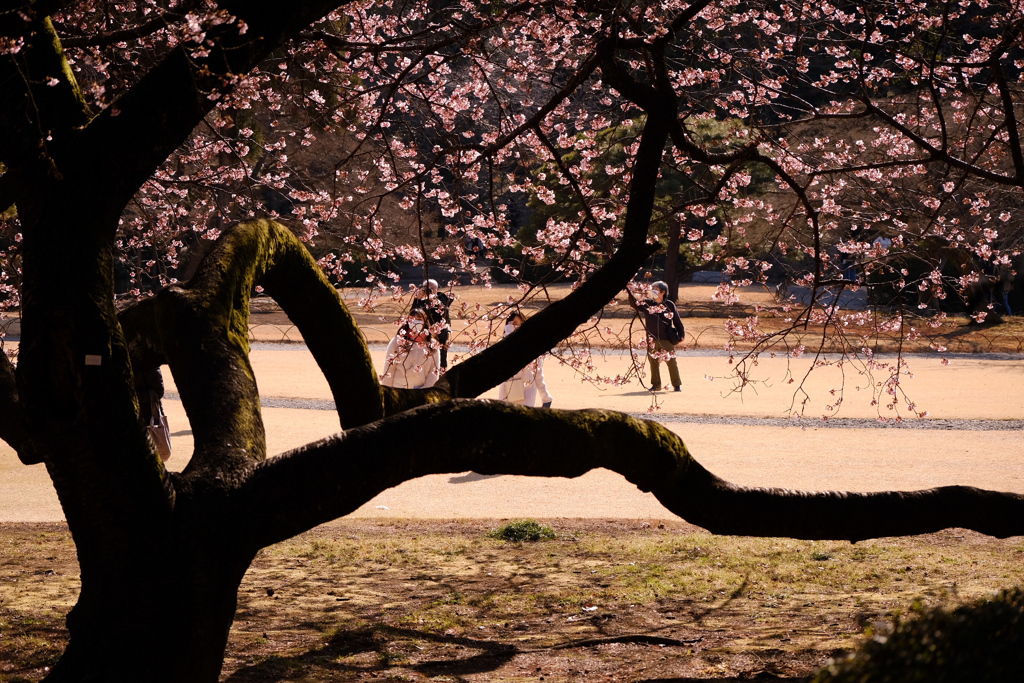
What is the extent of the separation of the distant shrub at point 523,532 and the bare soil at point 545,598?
123mm

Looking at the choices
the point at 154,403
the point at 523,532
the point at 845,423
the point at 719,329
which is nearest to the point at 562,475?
the point at 523,532

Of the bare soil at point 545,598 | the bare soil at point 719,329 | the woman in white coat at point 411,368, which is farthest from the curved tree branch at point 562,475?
the bare soil at point 719,329

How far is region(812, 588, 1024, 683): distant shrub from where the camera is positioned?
1.99 meters

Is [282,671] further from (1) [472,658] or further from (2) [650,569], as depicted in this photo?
(2) [650,569]

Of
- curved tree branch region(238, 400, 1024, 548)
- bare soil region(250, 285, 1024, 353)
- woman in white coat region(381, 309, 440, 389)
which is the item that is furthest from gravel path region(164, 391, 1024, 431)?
curved tree branch region(238, 400, 1024, 548)

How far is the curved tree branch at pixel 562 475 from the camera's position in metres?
3.33

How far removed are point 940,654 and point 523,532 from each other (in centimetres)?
592

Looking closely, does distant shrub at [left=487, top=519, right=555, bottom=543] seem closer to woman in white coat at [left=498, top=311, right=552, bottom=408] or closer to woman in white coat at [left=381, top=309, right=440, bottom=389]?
woman in white coat at [left=381, top=309, right=440, bottom=389]

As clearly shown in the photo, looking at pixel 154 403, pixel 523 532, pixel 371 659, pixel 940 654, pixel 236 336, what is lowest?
pixel 371 659

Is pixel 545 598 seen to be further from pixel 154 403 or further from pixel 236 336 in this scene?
pixel 154 403

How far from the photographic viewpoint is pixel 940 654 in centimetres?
203

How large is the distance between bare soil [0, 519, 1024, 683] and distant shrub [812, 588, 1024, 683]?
183 cm

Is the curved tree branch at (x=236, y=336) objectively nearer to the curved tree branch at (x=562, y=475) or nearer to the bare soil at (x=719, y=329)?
the curved tree branch at (x=562, y=475)

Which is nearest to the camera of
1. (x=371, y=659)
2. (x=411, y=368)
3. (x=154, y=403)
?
(x=371, y=659)
